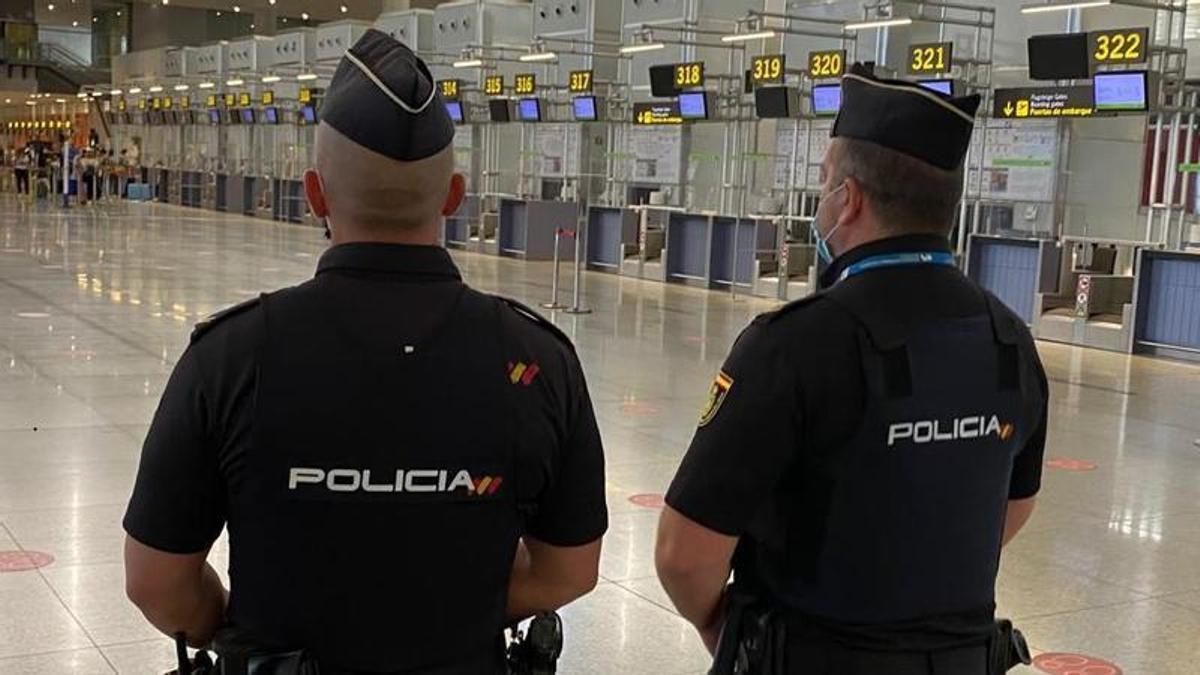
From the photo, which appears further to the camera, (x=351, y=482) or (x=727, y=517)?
(x=727, y=517)

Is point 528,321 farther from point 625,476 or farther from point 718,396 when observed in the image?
point 625,476

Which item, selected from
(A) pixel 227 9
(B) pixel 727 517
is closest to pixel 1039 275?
(B) pixel 727 517

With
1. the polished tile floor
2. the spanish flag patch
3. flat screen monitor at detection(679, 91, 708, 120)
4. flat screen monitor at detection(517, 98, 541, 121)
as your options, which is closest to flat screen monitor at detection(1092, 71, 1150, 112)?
the polished tile floor

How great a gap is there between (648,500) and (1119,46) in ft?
28.3

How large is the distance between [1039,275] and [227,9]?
3924 cm

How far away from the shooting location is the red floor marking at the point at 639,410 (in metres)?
8.15

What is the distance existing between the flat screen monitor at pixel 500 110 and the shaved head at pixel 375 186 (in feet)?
70.0

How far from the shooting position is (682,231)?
62.4ft

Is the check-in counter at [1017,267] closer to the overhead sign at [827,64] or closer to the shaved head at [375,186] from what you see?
the overhead sign at [827,64]

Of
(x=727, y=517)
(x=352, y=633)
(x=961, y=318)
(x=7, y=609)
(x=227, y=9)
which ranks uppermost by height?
(x=227, y=9)

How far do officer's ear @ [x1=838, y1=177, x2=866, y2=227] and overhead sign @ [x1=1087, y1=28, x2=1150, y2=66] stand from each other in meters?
11.4

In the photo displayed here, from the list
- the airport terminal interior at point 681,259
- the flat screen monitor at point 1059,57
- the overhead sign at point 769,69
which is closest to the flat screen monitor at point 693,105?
Result: the airport terminal interior at point 681,259

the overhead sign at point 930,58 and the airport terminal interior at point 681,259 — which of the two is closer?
the airport terminal interior at point 681,259

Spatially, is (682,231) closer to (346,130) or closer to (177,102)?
(346,130)
